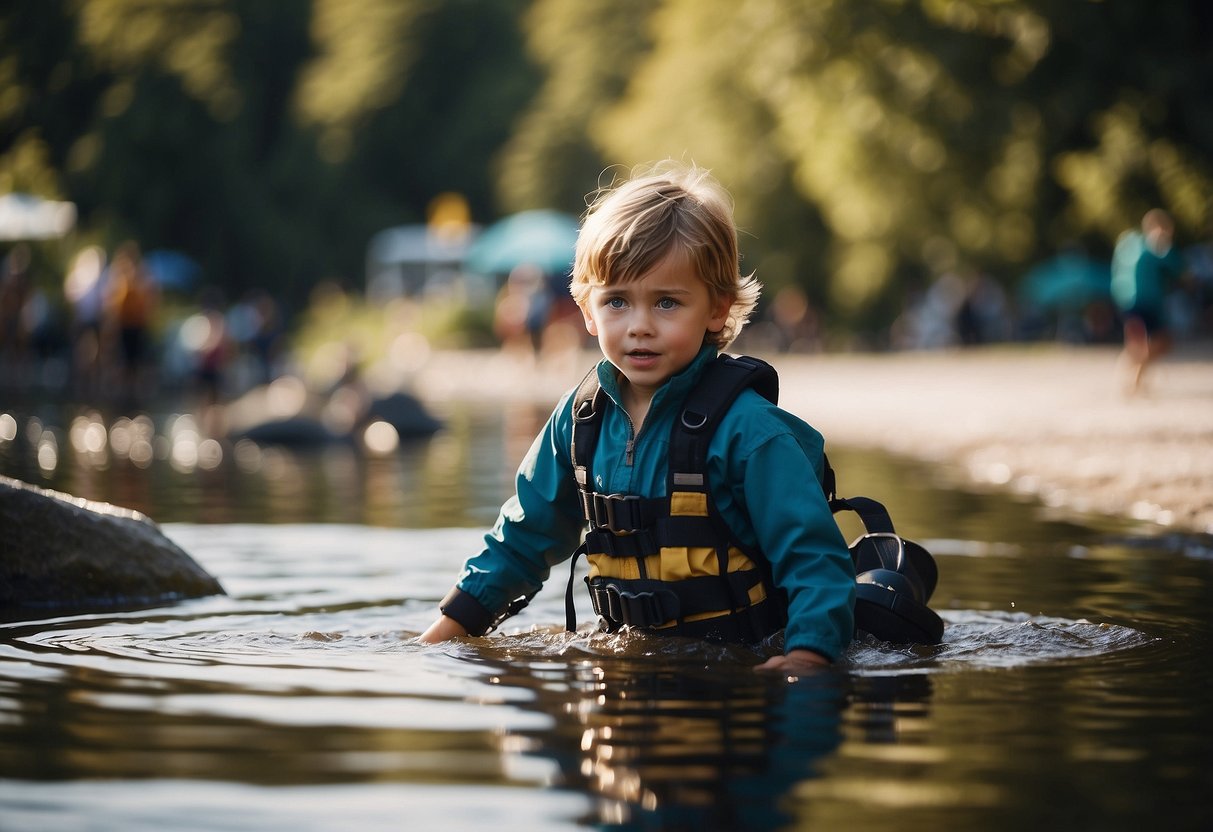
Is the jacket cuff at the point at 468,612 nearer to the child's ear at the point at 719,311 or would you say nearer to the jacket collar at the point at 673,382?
the jacket collar at the point at 673,382

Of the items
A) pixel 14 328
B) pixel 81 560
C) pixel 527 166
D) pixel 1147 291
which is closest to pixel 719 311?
pixel 81 560

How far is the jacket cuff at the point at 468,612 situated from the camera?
5254 mm

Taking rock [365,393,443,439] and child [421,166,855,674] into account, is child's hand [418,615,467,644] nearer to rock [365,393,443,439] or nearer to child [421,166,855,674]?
child [421,166,855,674]

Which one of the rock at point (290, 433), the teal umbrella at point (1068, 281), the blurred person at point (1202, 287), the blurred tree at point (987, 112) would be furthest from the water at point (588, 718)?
the blurred person at point (1202, 287)

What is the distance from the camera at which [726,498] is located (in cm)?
486

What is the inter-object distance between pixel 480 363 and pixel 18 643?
110 feet

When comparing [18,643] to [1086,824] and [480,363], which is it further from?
[480,363]

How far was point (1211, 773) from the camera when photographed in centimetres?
365

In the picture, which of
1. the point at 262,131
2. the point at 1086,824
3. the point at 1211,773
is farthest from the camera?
the point at 262,131

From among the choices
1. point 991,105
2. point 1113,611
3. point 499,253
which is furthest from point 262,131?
point 1113,611

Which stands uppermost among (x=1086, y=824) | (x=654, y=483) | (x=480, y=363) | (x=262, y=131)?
(x=262, y=131)

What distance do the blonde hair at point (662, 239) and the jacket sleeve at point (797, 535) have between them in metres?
0.42

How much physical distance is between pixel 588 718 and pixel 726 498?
900mm

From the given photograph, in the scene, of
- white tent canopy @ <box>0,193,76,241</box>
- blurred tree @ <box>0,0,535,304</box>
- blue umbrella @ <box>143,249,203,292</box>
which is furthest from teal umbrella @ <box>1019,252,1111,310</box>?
blurred tree @ <box>0,0,535,304</box>
